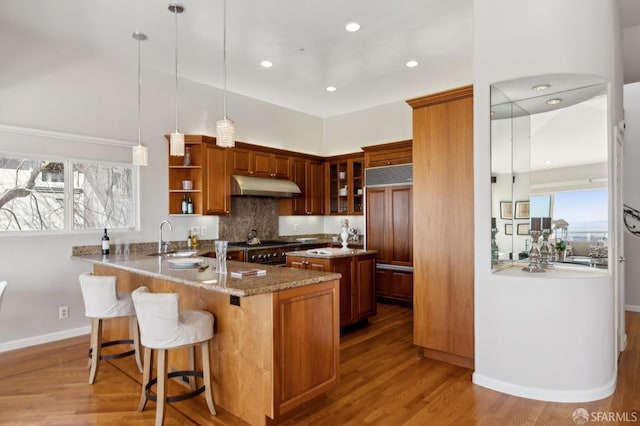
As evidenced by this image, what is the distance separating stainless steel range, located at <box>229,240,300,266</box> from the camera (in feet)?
16.9

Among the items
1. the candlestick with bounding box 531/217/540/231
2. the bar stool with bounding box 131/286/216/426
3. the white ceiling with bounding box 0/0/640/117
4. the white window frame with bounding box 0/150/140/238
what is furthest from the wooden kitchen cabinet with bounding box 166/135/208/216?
the candlestick with bounding box 531/217/540/231

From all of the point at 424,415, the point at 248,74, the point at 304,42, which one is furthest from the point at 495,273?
the point at 248,74

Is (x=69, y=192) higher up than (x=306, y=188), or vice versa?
(x=306, y=188)

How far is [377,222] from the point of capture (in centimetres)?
568

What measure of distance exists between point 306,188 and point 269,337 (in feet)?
14.8

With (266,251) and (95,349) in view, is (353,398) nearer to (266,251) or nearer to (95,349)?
(95,349)

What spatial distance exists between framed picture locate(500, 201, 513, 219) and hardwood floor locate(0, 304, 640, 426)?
1423mm

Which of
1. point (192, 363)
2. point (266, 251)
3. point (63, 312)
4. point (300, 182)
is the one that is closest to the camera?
point (192, 363)

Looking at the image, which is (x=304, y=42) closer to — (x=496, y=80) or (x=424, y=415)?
(x=496, y=80)

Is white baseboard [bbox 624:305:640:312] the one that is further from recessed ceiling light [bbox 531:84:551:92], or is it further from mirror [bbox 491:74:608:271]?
recessed ceiling light [bbox 531:84:551:92]

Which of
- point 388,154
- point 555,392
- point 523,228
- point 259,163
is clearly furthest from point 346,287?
point 259,163

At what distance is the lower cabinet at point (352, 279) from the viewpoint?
417 cm

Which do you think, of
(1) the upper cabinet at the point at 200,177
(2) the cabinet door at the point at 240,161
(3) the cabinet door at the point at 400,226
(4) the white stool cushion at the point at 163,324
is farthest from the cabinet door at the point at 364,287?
(4) the white stool cushion at the point at 163,324

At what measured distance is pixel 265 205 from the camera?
630cm
